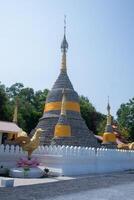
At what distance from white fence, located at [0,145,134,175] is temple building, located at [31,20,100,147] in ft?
12.3

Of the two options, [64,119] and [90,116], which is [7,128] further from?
[90,116]

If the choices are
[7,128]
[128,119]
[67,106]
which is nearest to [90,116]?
[128,119]

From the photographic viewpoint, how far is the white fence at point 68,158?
20109mm

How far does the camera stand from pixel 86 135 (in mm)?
29938

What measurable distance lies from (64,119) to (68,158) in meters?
7.84

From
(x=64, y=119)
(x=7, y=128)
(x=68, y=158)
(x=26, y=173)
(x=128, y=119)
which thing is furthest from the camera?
(x=128, y=119)

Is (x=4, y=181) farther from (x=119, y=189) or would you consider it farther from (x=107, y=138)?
(x=107, y=138)

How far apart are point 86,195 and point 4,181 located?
307cm

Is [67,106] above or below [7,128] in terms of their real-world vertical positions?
above

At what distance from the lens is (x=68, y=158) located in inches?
803

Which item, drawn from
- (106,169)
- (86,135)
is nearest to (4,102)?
(86,135)

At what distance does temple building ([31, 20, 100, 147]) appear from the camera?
2714 centimetres

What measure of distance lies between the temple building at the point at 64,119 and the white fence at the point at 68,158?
376 centimetres

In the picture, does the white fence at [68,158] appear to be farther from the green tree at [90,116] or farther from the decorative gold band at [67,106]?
the green tree at [90,116]
